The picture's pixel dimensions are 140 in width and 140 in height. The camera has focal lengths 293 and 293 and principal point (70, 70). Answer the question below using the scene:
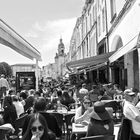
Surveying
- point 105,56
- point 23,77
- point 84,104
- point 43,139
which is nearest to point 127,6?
point 105,56

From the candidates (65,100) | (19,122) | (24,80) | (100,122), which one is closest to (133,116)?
(100,122)

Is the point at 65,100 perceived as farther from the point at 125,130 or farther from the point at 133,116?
the point at 125,130

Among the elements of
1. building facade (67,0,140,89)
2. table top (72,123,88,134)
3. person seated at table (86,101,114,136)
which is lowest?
table top (72,123,88,134)

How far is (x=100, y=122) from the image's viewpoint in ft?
16.3

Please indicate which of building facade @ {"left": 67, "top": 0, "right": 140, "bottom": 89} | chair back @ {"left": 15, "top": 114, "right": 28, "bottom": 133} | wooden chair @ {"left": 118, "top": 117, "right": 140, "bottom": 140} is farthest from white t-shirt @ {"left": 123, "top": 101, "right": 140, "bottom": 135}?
building facade @ {"left": 67, "top": 0, "right": 140, "bottom": 89}

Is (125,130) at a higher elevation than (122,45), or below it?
below

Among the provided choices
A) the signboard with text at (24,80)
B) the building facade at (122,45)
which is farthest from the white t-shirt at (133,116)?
the signboard with text at (24,80)

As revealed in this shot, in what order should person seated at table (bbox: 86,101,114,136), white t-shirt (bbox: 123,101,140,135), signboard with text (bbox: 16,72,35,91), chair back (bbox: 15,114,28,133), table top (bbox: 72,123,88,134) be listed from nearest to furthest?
person seated at table (bbox: 86,101,114,136)
white t-shirt (bbox: 123,101,140,135)
table top (bbox: 72,123,88,134)
chair back (bbox: 15,114,28,133)
signboard with text (bbox: 16,72,35,91)

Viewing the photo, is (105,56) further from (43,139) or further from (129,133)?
(43,139)

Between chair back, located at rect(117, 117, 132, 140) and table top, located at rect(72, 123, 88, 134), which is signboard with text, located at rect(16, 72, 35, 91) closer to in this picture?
table top, located at rect(72, 123, 88, 134)

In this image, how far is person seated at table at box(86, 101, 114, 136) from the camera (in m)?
4.92

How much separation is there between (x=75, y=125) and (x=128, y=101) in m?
1.28

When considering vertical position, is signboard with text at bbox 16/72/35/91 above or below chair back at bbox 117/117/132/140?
above

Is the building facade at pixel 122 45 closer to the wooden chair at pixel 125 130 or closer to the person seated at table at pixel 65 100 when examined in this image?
the person seated at table at pixel 65 100
